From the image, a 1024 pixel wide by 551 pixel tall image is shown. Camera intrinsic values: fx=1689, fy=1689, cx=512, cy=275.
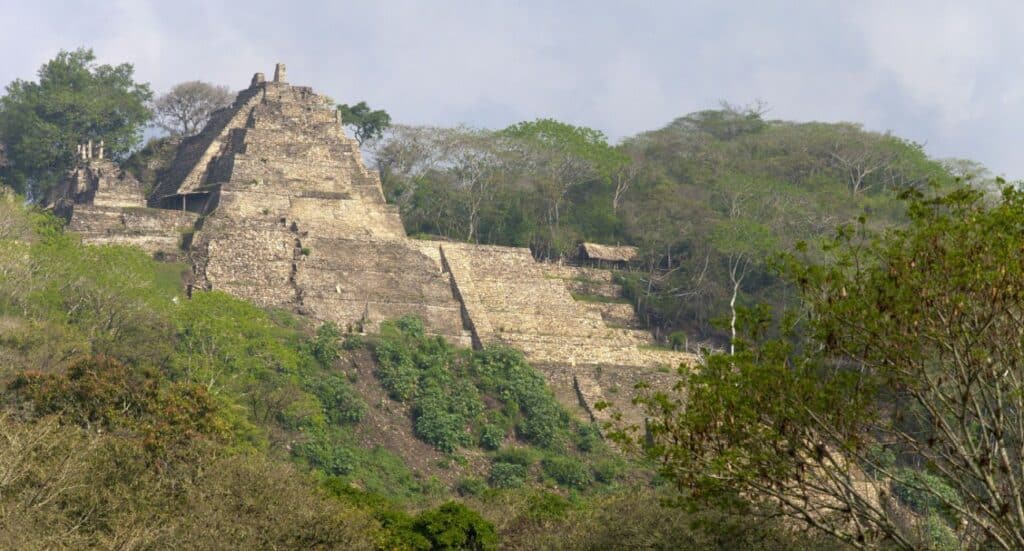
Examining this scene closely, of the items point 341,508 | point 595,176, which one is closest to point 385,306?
point 595,176

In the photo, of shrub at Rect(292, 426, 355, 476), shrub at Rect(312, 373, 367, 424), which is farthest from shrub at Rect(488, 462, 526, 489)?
shrub at Rect(292, 426, 355, 476)

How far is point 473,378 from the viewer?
3888 cm

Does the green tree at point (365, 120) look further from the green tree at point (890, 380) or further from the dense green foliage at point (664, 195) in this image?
the green tree at point (890, 380)

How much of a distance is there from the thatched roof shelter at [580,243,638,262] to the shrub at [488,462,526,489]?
1493 centimetres

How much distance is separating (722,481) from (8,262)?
20369 mm

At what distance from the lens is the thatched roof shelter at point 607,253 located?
49.7 m

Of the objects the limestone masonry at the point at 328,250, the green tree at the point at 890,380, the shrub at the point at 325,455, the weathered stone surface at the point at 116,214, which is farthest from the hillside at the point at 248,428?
the green tree at the point at 890,380

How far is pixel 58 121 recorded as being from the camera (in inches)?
1879

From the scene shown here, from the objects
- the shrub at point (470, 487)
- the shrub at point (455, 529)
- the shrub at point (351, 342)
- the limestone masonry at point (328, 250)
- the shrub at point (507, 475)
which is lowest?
the shrub at point (470, 487)

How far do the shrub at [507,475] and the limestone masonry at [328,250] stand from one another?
4477 mm

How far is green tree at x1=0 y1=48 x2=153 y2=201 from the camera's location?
47.4 meters

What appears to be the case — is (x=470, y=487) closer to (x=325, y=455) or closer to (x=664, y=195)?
(x=325, y=455)

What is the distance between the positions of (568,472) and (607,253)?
1519 cm

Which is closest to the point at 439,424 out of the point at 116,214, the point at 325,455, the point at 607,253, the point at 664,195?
the point at 325,455
